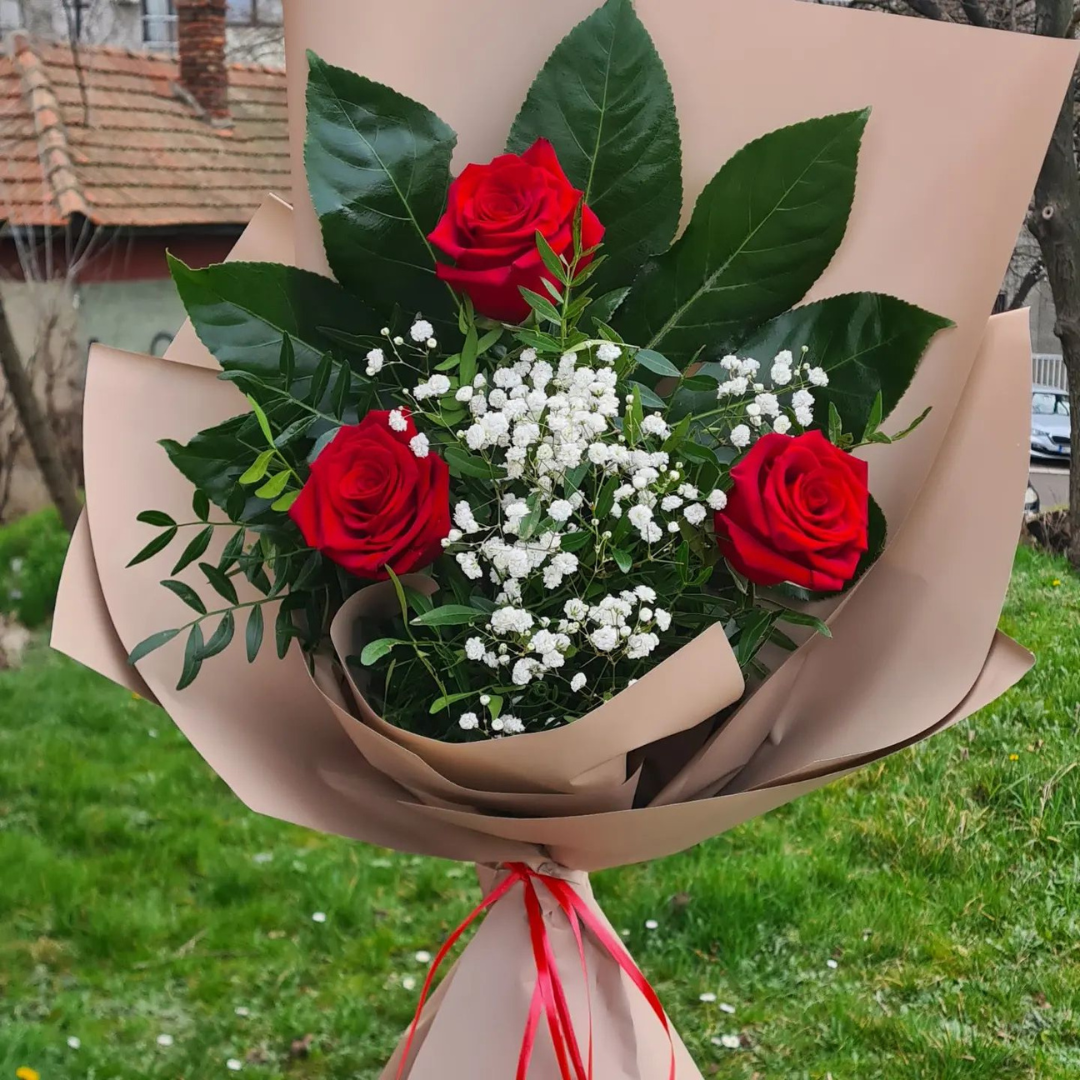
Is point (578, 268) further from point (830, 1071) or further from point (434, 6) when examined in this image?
point (830, 1071)

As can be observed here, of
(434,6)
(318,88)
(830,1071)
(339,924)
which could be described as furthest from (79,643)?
(339,924)

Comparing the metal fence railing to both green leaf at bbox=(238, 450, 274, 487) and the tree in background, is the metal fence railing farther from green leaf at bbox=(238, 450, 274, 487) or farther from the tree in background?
green leaf at bbox=(238, 450, 274, 487)

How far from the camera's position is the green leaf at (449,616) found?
0.67 meters

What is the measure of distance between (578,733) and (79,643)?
39cm

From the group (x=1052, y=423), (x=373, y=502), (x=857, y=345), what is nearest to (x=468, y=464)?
(x=373, y=502)

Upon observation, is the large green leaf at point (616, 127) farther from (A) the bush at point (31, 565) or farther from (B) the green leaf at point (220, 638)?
(A) the bush at point (31, 565)

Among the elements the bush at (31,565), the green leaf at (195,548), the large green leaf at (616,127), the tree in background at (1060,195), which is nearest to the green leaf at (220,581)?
the green leaf at (195,548)

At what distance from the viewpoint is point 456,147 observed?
0.83 meters

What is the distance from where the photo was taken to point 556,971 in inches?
34.2

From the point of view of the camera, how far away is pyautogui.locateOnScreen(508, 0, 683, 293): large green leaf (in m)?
0.78

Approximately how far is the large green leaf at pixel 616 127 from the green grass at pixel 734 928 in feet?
3.43

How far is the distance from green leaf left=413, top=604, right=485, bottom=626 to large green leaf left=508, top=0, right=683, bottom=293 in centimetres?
27

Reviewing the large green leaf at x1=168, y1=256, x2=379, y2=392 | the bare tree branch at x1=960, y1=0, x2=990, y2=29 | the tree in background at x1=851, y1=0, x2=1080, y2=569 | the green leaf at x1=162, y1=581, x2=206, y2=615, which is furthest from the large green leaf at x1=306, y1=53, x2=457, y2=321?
the bare tree branch at x1=960, y1=0, x2=990, y2=29

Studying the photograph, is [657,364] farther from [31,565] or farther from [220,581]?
[31,565]
